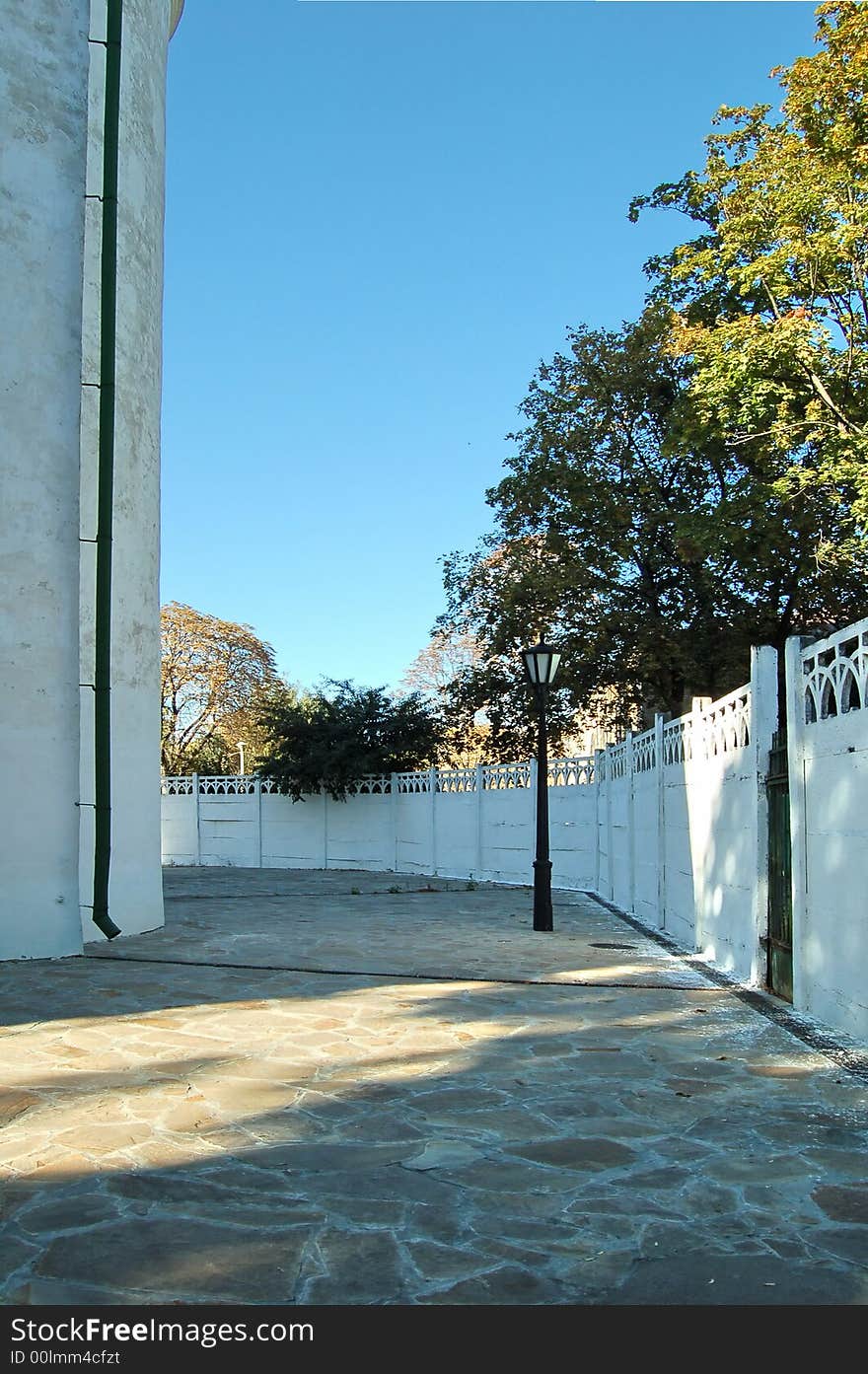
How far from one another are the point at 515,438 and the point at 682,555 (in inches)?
229

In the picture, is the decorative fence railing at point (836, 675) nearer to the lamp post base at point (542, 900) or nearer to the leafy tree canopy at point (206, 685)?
the lamp post base at point (542, 900)

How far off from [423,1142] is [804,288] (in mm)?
16671

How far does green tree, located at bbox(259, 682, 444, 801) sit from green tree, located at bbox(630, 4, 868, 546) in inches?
357

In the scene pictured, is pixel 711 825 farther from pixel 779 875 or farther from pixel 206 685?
pixel 206 685

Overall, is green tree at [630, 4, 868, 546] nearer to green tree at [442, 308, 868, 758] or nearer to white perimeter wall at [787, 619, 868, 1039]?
green tree at [442, 308, 868, 758]

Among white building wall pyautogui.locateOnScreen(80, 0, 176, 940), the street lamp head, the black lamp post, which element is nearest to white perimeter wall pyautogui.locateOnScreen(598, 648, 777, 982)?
the black lamp post

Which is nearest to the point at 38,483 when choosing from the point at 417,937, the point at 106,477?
the point at 106,477

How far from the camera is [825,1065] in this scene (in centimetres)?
547

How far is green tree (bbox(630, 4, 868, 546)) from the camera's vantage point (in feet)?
54.6

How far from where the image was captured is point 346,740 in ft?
75.3

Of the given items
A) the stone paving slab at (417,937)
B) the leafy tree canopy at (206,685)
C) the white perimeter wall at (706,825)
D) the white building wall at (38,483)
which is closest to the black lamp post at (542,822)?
the stone paving slab at (417,937)

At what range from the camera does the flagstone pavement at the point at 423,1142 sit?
3.10 meters

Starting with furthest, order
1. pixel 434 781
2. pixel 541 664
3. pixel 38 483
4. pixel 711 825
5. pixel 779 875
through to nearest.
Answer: pixel 434 781
pixel 541 664
pixel 38 483
pixel 711 825
pixel 779 875
